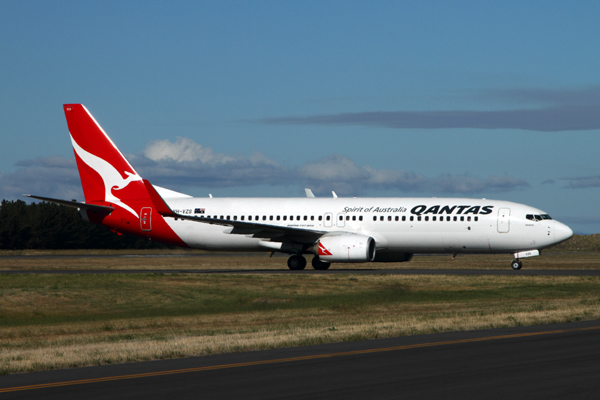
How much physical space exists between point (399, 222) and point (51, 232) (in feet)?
230

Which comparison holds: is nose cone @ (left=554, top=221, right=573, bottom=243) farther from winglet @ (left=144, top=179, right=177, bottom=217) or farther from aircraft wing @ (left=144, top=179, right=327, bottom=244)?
winglet @ (left=144, top=179, right=177, bottom=217)

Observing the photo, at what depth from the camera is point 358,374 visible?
472 inches

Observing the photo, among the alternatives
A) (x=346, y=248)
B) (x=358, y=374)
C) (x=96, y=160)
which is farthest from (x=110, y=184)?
(x=358, y=374)

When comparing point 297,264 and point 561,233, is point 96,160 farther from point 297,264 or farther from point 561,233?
point 561,233

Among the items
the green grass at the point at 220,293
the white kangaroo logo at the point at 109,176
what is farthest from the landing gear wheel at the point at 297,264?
the white kangaroo logo at the point at 109,176

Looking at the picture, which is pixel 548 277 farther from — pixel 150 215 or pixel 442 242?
pixel 150 215

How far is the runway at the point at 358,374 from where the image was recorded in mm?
10445

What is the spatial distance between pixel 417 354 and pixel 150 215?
33658mm

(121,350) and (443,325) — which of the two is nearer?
(121,350)

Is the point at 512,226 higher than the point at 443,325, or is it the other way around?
the point at 512,226

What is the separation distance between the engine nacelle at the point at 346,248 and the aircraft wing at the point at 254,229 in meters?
1.10

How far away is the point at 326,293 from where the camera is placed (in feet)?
104

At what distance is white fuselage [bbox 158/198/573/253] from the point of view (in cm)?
4241

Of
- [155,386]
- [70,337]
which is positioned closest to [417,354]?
[155,386]
